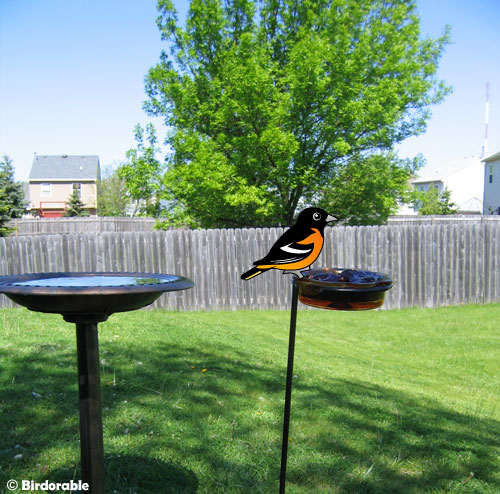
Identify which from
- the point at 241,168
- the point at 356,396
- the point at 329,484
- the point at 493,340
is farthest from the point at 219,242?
the point at 329,484

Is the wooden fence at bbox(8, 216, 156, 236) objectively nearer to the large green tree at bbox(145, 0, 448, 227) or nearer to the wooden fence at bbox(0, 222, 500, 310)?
the large green tree at bbox(145, 0, 448, 227)

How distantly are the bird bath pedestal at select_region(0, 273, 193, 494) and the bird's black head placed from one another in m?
0.67

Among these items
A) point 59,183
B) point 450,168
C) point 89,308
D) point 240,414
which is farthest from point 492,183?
point 89,308

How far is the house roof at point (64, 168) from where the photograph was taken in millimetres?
48969

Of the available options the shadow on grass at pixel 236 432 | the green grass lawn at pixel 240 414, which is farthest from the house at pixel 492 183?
the shadow on grass at pixel 236 432

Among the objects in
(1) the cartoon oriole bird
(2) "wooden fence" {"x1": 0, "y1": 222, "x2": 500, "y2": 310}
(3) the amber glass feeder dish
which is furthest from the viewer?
(2) "wooden fence" {"x1": 0, "y1": 222, "x2": 500, "y2": 310}

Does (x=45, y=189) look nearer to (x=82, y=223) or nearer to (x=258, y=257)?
(x=82, y=223)

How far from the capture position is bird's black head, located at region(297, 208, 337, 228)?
7.88 feet

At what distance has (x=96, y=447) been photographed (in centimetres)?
234

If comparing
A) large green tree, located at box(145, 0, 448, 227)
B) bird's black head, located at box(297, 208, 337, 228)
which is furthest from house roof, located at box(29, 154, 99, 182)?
bird's black head, located at box(297, 208, 337, 228)

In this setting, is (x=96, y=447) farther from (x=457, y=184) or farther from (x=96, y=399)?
(x=457, y=184)

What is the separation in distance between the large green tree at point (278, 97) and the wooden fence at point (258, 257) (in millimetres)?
3481

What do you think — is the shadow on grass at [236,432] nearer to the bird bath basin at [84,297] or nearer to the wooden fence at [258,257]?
the bird bath basin at [84,297]

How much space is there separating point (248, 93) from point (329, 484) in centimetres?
1225
